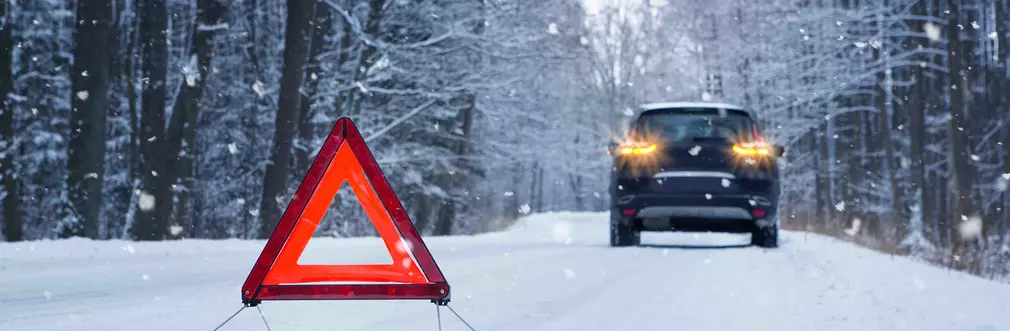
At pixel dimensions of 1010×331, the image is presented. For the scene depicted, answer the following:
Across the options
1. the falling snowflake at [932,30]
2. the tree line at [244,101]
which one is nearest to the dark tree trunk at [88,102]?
the tree line at [244,101]

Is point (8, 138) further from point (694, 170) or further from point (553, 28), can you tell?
point (694, 170)

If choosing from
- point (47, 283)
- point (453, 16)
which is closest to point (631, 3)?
point (453, 16)

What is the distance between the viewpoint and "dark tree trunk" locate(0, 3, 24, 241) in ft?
71.4

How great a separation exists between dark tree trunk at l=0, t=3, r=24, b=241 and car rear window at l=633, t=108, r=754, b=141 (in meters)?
12.7

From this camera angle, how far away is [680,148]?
14188mm

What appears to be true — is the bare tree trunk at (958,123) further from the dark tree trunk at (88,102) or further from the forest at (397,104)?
the dark tree trunk at (88,102)

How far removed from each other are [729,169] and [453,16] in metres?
13.4

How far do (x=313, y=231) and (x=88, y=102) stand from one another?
16729 millimetres

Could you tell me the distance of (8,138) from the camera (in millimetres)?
21859

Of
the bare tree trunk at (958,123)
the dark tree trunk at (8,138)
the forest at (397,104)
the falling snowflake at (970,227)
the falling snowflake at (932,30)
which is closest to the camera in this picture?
the falling snowflake at (970,227)

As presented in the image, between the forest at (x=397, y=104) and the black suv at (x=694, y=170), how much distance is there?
2625 millimetres

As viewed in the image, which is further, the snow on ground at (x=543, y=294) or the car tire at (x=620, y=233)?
the car tire at (x=620, y=233)

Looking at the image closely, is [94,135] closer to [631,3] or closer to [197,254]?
[197,254]

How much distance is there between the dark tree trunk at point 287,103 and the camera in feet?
68.6
